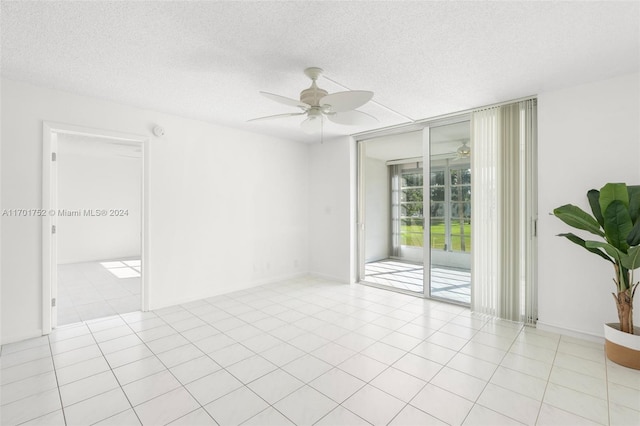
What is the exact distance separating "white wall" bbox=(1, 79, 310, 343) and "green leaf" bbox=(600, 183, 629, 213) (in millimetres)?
3519

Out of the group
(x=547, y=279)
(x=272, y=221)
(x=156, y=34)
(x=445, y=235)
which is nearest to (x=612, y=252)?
(x=547, y=279)

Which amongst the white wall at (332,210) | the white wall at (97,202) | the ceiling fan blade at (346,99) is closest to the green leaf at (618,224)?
the ceiling fan blade at (346,99)

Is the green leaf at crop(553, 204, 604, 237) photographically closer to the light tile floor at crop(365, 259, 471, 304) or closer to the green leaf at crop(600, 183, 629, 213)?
the green leaf at crop(600, 183, 629, 213)

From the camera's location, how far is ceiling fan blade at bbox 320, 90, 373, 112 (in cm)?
227

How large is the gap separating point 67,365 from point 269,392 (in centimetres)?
189

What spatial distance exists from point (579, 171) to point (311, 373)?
133 inches

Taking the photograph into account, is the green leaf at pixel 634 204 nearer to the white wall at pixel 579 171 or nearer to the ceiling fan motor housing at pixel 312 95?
the white wall at pixel 579 171

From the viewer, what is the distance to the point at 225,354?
2.75 meters

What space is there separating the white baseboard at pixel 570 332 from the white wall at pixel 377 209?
4.18 m

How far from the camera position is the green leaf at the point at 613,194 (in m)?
2.42

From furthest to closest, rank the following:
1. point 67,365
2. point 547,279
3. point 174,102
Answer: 1. point 174,102
2. point 547,279
3. point 67,365

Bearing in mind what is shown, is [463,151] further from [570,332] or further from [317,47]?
[317,47]

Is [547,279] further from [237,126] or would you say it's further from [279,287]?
[237,126]

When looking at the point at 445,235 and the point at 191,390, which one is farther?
the point at 445,235
